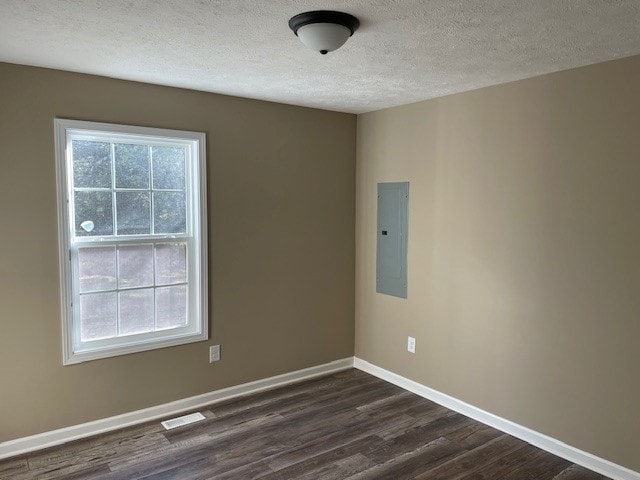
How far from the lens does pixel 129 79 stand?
3.12 meters

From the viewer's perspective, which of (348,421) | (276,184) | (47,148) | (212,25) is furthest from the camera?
(276,184)

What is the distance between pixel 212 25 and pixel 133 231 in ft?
5.48

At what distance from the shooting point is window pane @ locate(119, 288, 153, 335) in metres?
3.27

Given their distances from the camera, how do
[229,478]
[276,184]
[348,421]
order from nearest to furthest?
[229,478]
[348,421]
[276,184]

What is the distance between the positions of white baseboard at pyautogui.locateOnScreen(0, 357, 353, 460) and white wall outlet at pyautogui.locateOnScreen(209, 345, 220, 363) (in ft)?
0.83

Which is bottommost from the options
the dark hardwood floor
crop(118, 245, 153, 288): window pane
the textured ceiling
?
the dark hardwood floor

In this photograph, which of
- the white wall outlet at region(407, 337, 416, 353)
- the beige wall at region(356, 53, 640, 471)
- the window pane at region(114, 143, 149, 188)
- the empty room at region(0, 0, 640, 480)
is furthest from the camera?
the white wall outlet at region(407, 337, 416, 353)

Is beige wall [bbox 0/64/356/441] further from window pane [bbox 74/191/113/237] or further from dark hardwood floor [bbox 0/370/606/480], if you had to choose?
dark hardwood floor [bbox 0/370/606/480]

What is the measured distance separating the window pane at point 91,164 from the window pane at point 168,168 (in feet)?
1.02

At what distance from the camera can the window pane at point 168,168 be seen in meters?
3.35

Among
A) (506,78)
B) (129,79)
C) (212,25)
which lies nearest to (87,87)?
(129,79)

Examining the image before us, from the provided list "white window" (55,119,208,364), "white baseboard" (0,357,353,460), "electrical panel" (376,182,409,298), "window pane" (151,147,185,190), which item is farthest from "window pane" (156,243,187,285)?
"electrical panel" (376,182,409,298)

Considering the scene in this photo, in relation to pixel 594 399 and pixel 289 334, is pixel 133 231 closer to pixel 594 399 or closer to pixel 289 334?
pixel 289 334

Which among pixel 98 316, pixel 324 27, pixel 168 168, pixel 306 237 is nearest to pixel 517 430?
pixel 306 237
